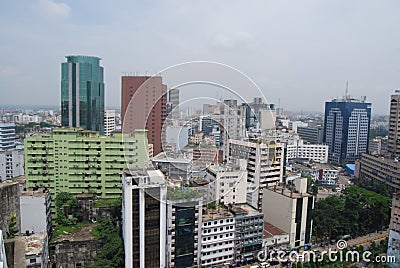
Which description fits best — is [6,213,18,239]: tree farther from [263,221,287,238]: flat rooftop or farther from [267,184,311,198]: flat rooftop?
[267,184,311,198]: flat rooftop

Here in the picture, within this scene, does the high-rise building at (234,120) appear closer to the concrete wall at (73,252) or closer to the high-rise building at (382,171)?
the concrete wall at (73,252)

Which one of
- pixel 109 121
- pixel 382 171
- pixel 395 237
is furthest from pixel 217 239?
pixel 109 121

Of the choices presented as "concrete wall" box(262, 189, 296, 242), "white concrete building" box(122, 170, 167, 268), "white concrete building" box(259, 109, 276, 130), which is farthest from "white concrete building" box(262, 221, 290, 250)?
"white concrete building" box(259, 109, 276, 130)

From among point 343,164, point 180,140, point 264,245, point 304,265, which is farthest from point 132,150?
point 343,164

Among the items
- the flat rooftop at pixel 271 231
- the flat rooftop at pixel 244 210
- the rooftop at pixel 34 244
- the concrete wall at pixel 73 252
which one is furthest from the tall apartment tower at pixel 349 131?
the rooftop at pixel 34 244

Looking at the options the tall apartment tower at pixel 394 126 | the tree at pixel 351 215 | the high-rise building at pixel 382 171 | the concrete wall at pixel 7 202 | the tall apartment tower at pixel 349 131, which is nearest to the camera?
Result: the concrete wall at pixel 7 202

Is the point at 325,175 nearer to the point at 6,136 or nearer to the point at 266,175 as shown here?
the point at 266,175

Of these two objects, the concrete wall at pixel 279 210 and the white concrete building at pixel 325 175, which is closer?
the concrete wall at pixel 279 210

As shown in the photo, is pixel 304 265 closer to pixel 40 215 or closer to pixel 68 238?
pixel 68 238
